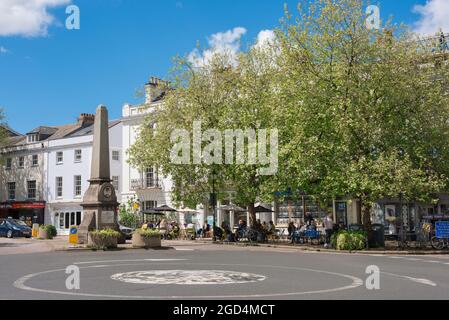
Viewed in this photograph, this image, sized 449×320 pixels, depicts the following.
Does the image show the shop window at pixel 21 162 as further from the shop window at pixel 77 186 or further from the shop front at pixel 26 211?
the shop window at pixel 77 186

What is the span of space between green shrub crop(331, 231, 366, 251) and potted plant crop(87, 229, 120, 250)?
11.3 metres

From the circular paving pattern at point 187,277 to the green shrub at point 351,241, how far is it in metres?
13.4

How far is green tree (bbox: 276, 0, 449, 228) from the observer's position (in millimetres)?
28062

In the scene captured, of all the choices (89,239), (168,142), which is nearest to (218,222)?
(168,142)

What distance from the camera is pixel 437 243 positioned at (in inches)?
1125

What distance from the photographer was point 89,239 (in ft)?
91.2

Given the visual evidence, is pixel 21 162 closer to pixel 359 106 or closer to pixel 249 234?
pixel 249 234

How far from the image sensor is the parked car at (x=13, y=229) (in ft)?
143

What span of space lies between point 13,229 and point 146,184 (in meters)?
13.8

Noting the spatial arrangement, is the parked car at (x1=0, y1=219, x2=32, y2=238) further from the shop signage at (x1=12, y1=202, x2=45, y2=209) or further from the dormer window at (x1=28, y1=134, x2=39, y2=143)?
→ the dormer window at (x1=28, y1=134, x2=39, y2=143)

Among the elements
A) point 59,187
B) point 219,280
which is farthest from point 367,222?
point 59,187

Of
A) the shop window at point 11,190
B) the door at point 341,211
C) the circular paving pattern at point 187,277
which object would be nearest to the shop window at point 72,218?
the shop window at point 11,190

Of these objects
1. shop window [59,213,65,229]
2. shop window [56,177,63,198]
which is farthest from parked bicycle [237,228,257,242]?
shop window [56,177,63,198]

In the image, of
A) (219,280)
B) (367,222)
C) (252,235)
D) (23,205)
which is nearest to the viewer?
(219,280)
